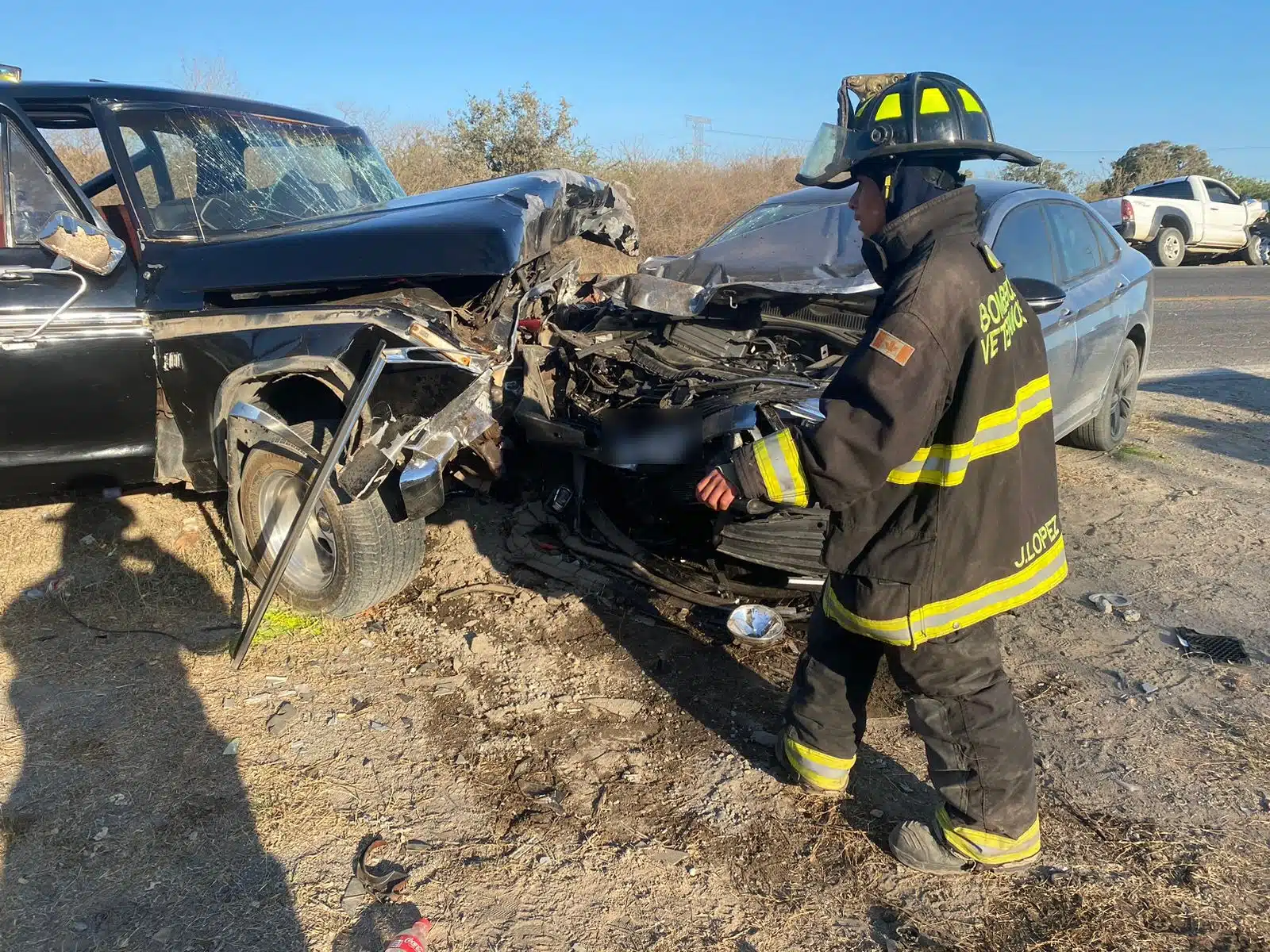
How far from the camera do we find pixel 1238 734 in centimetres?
288

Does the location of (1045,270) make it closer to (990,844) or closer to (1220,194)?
(990,844)

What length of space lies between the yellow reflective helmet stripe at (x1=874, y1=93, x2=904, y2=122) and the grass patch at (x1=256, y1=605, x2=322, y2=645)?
280cm

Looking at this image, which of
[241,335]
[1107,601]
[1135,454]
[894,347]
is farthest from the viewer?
[1135,454]

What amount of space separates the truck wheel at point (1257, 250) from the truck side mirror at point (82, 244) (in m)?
22.0

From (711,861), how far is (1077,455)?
14.4 ft

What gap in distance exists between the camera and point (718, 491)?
216cm

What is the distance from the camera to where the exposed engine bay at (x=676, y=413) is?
3166 mm

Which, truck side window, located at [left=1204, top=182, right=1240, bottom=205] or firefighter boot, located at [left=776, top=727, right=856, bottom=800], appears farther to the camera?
truck side window, located at [left=1204, top=182, right=1240, bottom=205]

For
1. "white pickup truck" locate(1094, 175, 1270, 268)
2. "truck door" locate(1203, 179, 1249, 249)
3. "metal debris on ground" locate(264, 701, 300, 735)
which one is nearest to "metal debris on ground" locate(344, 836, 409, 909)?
"metal debris on ground" locate(264, 701, 300, 735)

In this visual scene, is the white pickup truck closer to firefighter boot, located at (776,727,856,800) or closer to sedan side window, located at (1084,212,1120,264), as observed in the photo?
sedan side window, located at (1084,212,1120,264)

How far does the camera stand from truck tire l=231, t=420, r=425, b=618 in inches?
134

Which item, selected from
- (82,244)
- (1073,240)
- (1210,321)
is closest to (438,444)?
(82,244)

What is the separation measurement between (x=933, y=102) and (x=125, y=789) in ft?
9.69

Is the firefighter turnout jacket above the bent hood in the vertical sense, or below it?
below
